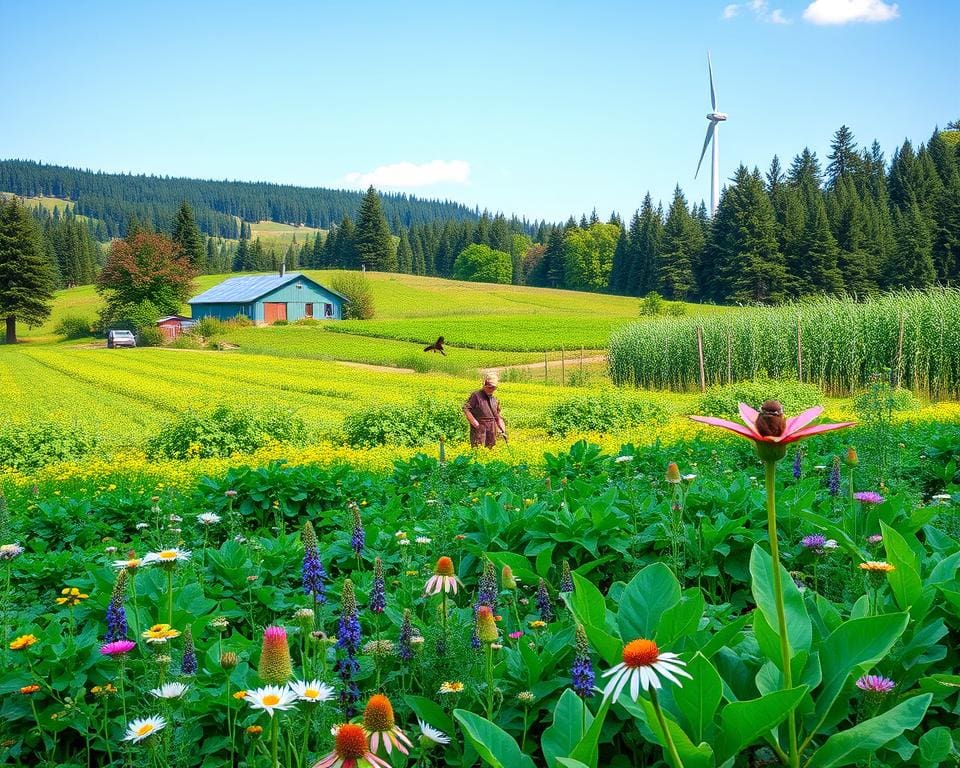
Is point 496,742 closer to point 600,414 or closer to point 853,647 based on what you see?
point 853,647

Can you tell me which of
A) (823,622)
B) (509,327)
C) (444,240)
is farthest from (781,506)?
(444,240)

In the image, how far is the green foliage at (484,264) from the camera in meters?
114

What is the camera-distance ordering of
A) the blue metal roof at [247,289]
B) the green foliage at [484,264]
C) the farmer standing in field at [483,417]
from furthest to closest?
the green foliage at [484,264], the blue metal roof at [247,289], the farmer standing in field at [483,417]

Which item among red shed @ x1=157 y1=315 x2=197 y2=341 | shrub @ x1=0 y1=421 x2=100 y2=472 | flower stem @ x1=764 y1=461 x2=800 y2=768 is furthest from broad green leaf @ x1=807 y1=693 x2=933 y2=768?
red shed @ x1=157 y1=315 x2=197 y2=341

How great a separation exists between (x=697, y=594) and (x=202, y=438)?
42.9 ft

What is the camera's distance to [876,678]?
6.23 ft

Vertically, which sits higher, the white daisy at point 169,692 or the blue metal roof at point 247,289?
the blue metal roof at point 247,289

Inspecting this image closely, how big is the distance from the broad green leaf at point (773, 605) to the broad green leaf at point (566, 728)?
1.51 feet

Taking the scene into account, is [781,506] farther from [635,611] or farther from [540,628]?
[635,611]

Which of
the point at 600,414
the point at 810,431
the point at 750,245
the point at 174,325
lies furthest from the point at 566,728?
the point at 750,245

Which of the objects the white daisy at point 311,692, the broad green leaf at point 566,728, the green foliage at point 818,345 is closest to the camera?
the white daisy at point 311,692

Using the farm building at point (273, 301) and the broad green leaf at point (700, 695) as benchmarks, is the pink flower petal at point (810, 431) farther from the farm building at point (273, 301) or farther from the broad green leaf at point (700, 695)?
the farm building at point (273, 301)

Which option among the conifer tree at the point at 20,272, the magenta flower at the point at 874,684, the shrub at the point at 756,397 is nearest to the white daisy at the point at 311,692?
the magenta flower at the point at 874,684

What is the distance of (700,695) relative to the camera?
62.7 inches
